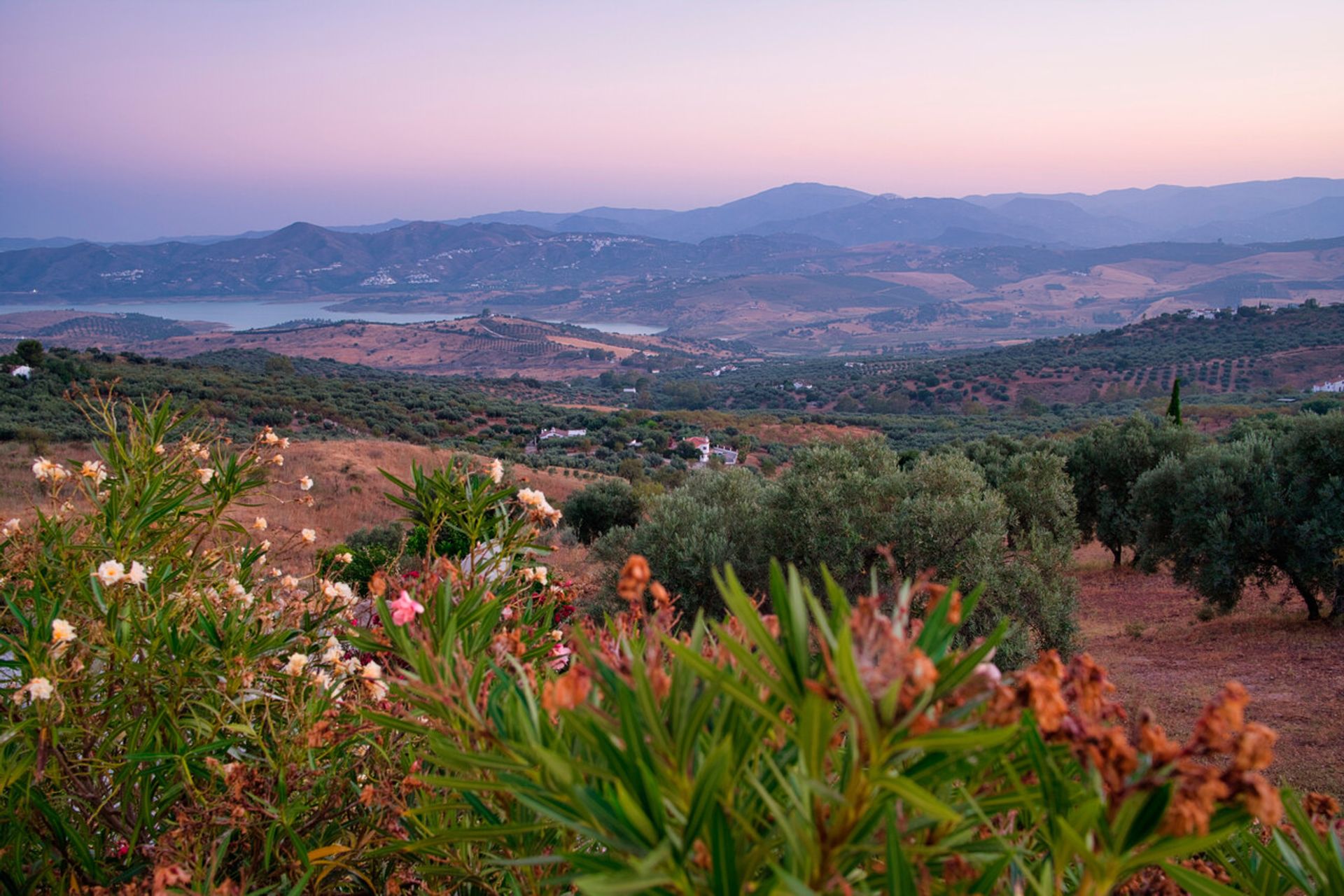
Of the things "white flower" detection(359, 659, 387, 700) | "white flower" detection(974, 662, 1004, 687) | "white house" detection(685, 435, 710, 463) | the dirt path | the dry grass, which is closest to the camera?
"white flower" detection(974, 662, 1004, 687)

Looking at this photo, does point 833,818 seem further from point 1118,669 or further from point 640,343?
point 640,343

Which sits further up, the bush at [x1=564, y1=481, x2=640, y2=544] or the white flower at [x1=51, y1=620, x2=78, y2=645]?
the white flower at [x1=51, y1=620, x2=78, y2=645]

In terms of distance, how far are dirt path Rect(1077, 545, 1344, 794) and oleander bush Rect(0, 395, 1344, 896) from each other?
8.40 m

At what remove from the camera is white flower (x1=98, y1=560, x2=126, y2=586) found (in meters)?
1.86

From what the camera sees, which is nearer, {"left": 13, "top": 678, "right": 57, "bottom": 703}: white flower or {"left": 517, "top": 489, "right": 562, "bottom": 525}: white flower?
{"left": 13, "top": 678, "right": 57, "bottom": 703}: white flower

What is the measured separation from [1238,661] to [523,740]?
12842 mm

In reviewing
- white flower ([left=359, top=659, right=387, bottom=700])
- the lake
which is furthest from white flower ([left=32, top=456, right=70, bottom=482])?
the lake

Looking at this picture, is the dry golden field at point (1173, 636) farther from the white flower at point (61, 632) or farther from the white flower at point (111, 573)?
the white flower at point (61, 632)

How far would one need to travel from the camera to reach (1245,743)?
851mm

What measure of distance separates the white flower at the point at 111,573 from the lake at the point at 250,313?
149 metres

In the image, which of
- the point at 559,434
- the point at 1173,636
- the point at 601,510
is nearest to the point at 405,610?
the point at 1173,636

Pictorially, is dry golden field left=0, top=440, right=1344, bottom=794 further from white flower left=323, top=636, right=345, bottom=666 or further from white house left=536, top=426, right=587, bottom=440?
white house left=536, top=426, right=587, bottom=440

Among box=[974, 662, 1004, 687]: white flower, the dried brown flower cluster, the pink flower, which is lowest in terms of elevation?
the pink flower

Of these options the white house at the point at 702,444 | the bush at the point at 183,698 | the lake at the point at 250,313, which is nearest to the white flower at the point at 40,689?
the bush at the point at 183,698
